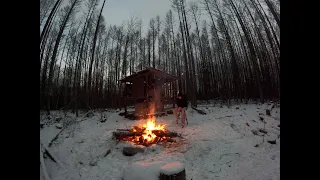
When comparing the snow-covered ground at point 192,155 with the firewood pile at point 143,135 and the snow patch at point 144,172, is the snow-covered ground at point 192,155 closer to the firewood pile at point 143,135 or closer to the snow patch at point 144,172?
the snow patch at point 144,172

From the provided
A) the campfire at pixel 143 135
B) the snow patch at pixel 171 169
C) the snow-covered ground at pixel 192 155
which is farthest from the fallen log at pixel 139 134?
the snow patch at pixel 171 169

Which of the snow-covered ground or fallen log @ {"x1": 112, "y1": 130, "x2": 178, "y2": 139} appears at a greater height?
fallen log @ {"x1": 112, "y1": 130, "x2": 178, "y2": 139}

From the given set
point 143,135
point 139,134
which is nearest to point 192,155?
point 143,135

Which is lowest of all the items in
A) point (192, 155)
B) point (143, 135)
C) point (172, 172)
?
point (192, 155)

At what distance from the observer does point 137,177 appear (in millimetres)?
4969

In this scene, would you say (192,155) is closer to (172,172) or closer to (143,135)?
(172,172)

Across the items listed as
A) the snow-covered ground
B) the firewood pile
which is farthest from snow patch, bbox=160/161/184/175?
the firewood pile

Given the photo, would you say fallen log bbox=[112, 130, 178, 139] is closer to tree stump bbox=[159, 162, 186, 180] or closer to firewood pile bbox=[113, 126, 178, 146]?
firewood pile bbox=[113, 126, 178, 146]

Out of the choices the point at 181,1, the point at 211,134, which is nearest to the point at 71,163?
the point at 211,134

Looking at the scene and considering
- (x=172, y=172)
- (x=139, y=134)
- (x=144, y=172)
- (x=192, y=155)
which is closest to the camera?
(x=172, y=172)
